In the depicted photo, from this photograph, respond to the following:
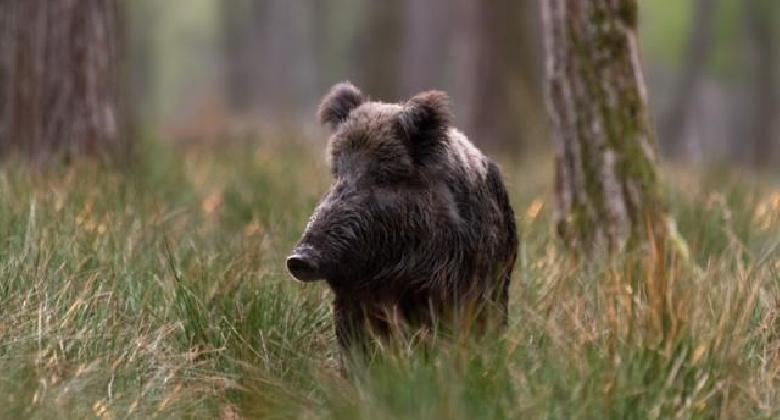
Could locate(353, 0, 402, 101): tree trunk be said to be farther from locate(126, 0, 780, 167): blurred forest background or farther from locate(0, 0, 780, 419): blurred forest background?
locate(0, 0, 780, 419): blurred forest background

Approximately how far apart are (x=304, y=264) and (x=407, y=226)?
0.58m

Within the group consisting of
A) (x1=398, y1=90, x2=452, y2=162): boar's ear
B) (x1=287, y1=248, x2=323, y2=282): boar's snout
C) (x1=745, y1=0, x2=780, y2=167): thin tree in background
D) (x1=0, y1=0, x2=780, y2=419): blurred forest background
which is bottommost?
(x1=745, y1=0, x2=780, y2=167): thin tree in background

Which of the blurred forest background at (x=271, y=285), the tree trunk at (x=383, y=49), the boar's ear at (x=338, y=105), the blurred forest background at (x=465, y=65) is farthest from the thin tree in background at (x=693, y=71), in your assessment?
the boar's ear at (x=338, y=105)

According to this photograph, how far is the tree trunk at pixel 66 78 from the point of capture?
9680 mm

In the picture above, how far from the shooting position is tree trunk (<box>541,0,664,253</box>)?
7488 millimetres

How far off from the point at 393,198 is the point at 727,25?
28363 millimetres

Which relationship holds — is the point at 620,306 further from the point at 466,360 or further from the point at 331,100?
the point at 331,100

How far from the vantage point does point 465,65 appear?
54.6 feet

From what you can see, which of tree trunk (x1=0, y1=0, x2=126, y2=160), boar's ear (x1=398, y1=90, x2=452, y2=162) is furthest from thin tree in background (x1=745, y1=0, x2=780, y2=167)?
boar's ear (x1=398, y1=90, x2=452, y2=162)

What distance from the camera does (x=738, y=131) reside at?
1732 inches

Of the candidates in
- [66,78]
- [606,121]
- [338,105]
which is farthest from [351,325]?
[66,78]

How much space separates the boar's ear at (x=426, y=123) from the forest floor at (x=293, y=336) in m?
0.85

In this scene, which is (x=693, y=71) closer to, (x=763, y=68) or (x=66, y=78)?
(x=763, y=68)

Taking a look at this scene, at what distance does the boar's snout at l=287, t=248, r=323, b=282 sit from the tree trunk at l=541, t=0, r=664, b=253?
10.7 ft
